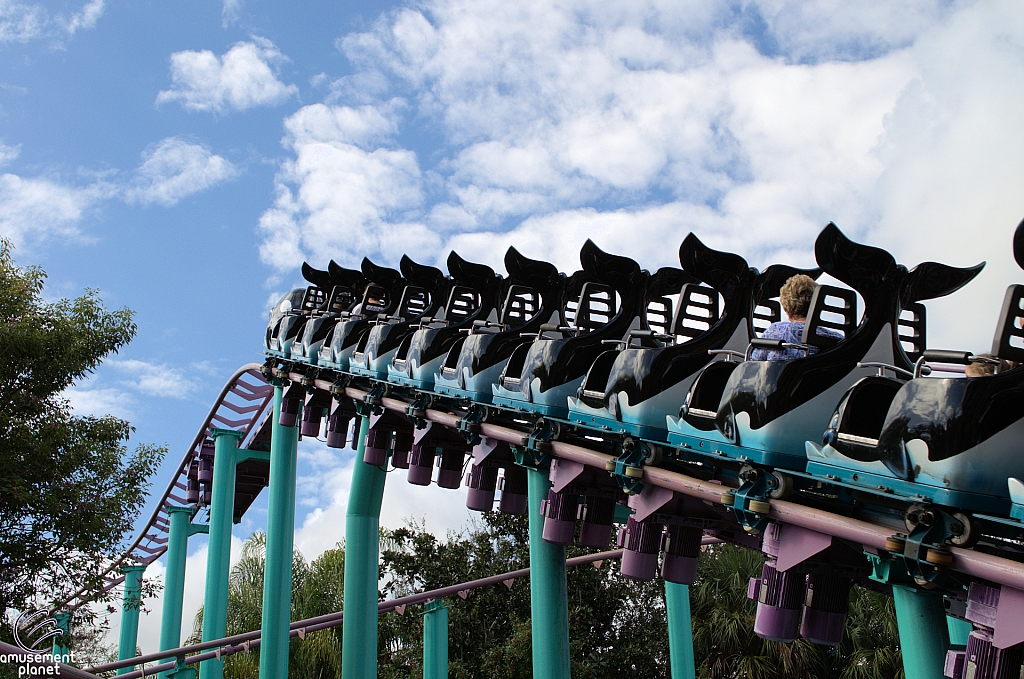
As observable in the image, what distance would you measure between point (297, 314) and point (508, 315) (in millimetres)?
5175

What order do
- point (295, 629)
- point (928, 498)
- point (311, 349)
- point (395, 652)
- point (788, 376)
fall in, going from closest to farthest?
point (928, 498) < point (788, 376) < point (295, 629) < point (311, 349) < point (395, 652)

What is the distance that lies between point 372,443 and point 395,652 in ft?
28.1

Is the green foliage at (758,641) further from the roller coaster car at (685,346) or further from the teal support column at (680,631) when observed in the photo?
the roller coaster car at (685,346)

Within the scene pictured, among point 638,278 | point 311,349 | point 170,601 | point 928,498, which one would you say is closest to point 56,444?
point 311,349

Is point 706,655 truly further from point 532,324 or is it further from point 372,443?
point 532,324

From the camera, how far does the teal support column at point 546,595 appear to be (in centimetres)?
594

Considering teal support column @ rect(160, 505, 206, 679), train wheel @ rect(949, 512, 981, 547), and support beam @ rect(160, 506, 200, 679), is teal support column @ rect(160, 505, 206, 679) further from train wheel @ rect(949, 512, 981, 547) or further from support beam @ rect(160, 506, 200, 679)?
train wheel @ rect(949, 512, 981, 547)

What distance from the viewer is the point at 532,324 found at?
659cm

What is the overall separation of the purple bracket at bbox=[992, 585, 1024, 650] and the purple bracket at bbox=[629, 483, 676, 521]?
6.14 feet

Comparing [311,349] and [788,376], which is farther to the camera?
[311,349]

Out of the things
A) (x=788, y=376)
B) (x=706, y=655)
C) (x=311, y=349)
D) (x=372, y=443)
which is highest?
(x=311, y=349)

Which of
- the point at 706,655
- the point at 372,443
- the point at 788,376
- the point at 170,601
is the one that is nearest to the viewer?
the point at 788,376

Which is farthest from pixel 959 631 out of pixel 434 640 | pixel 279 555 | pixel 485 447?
pixel 279 555

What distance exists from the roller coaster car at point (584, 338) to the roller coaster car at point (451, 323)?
1417 mm
